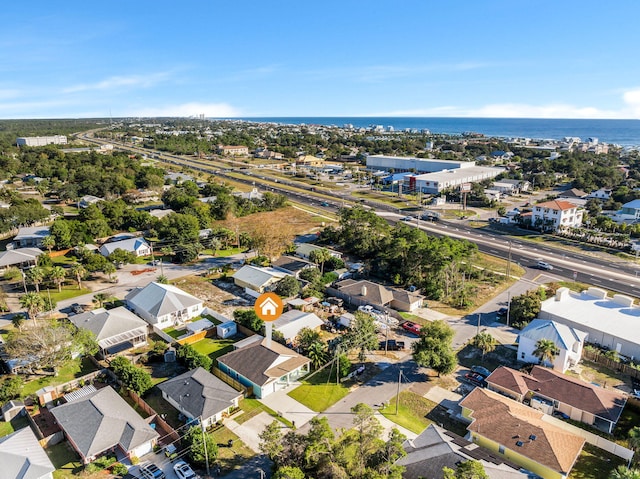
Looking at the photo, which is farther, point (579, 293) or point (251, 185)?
point (251, 185)

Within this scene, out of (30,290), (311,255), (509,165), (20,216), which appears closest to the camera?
(30,290)

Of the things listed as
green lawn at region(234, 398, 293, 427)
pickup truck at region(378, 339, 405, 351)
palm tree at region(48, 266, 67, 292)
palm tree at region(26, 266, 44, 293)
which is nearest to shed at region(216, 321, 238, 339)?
green lawn at region(234, 398, 293, 427)

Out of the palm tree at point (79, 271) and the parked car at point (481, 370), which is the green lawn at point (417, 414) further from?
the palm tree at point (79, 271)

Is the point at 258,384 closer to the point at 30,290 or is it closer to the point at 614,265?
the point at 30,290

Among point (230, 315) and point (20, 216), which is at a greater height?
point (20, 216)

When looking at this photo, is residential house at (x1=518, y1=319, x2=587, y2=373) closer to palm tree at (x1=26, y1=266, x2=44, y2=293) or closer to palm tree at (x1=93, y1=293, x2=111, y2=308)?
palm tree at (x1=93, y1=293, x2=111, y2=308)

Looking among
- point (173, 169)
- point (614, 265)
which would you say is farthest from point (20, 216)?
point (614, 265)

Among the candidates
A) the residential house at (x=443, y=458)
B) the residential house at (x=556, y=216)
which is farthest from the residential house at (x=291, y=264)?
the residential house at (x=556, y=216)

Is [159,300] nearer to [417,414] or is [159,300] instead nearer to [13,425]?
[13,425]
